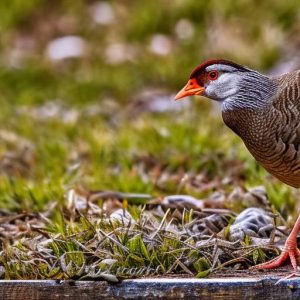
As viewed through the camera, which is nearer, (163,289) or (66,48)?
(163,289)

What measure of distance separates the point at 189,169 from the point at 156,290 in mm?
2840

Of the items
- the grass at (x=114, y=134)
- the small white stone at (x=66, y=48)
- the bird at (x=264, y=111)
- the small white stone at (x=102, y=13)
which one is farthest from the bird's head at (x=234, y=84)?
the small white stone at (x=102, y=13)

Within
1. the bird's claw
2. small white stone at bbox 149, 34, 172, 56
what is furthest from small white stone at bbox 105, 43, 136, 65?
the bird's claw

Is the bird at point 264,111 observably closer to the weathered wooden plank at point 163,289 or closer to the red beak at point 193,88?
the red beak at point 193,88

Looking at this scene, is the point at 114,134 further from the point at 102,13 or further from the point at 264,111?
the point at 102,13

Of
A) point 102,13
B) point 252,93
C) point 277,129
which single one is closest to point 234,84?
point 252,93

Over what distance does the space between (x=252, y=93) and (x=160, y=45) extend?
6382 mm

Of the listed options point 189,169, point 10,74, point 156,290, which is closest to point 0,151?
point 189,169

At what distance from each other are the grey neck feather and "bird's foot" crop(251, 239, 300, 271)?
759 mm

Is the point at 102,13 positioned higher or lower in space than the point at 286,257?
lower

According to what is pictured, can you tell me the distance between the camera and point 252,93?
533cm

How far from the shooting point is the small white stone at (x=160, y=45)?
11438mm

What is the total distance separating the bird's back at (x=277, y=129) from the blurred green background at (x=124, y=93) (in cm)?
86

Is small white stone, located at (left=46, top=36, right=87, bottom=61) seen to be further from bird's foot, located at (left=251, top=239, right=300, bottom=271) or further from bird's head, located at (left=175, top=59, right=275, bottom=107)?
bird's foot, located at (left=251, top=239, right=300, bottom=271)
